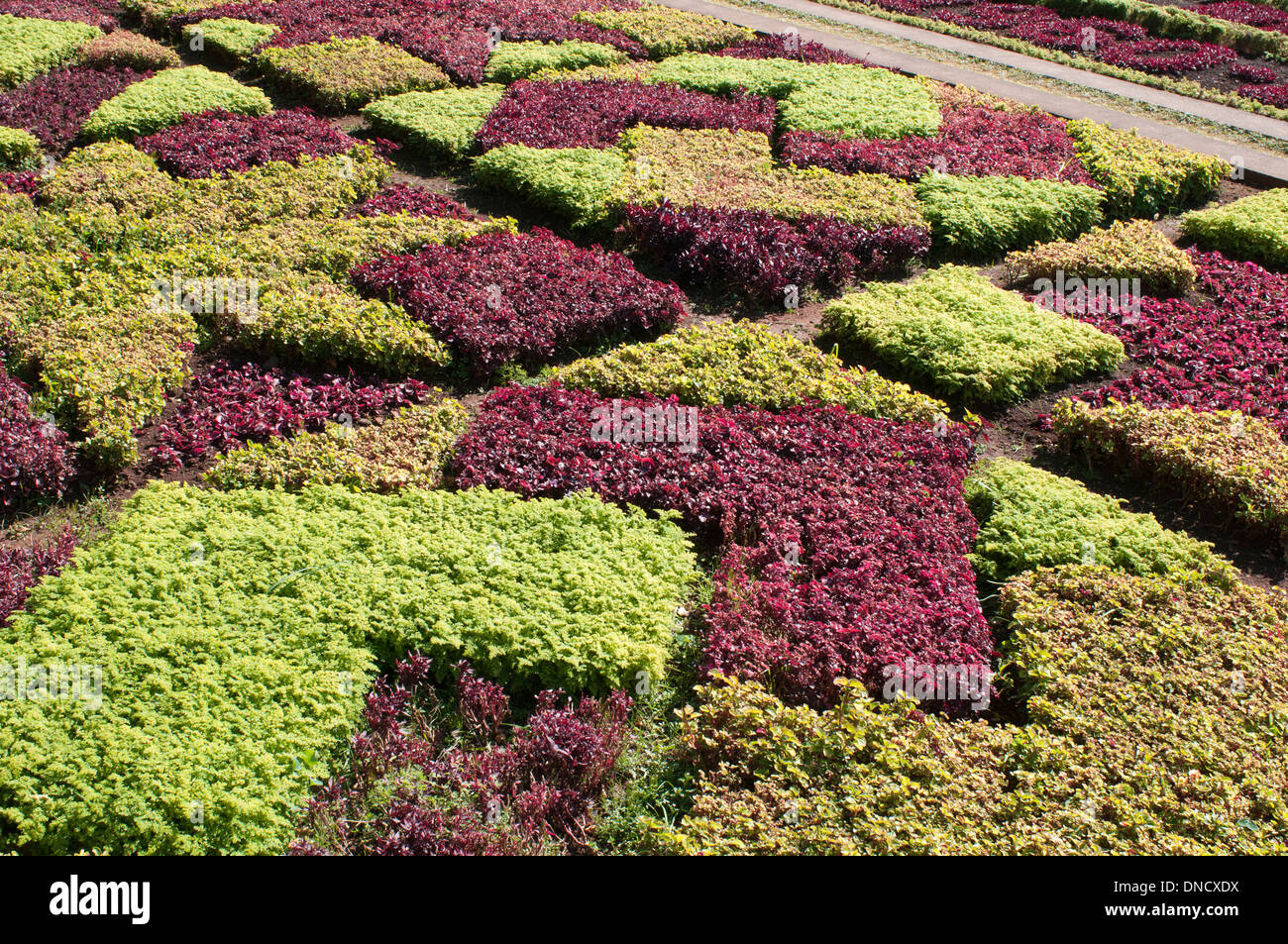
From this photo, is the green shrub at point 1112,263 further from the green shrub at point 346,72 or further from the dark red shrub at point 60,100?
the dark red shrub at point 60,100

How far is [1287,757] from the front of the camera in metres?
5.51

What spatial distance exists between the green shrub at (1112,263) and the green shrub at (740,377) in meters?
3.07

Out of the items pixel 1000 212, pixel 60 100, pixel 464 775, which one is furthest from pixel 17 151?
pixel 1000 212

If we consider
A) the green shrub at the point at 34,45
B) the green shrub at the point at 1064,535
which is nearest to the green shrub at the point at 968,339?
the green shrub at the point at 1064,535

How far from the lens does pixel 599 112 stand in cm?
1419

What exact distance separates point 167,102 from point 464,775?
11.5m

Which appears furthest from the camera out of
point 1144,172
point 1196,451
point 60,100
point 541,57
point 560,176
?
point 541,57

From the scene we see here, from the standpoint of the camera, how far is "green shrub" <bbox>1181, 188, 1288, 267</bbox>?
1178 cm

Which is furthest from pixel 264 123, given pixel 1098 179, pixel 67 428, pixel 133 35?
pixel 1098 179

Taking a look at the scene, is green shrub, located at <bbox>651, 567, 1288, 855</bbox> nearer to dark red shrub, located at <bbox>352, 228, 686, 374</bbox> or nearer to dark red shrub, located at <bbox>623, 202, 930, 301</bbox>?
dark red shrub, located at <bbox>352, 228, 686, 374</bbox>

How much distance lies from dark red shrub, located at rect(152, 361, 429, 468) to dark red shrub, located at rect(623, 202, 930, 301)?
361cm

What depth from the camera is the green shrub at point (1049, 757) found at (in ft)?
16.6

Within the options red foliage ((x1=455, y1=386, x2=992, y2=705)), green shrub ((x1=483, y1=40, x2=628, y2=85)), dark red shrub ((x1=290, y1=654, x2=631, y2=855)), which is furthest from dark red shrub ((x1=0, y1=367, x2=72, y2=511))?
green shrub ((x1=483, y1=40, x2=628, y2=85))

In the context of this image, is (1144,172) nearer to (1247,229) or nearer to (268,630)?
(1247,229)
